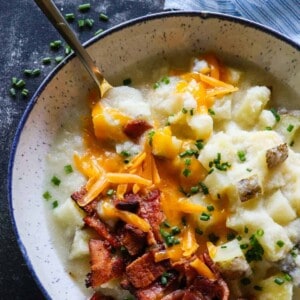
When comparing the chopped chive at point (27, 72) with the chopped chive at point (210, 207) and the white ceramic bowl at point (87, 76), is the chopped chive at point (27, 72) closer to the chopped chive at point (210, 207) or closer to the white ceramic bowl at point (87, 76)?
the white ceramic bowl at point (87, 76)

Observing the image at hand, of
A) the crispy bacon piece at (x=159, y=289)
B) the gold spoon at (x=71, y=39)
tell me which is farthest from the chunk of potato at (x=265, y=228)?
the gold spoon at (x=71, y=39)

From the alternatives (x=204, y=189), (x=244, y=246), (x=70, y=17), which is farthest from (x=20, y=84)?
(x=244, y=246)

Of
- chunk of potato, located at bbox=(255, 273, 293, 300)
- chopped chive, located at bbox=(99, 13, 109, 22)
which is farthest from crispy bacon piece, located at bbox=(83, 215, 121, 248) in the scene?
chopped chive, located at bbox=(99, 13, 109, 22)

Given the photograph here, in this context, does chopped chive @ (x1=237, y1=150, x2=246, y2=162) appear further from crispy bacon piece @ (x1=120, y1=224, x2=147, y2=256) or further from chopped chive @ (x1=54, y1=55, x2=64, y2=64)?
chopped chive @ (x1=54, y1=55, x2=64, y2=64)

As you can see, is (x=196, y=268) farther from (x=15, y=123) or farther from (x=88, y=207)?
(x=15, y=123)

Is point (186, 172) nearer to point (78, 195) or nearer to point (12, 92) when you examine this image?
point (78, 195)

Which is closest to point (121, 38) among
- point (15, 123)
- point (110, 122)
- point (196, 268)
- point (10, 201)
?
point (110, 122)
